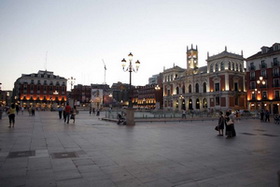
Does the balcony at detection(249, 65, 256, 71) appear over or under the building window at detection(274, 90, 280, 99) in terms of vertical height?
over

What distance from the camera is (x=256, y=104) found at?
158 ft

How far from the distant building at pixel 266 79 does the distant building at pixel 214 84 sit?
24.4 feet

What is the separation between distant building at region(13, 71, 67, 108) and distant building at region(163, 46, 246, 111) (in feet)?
161

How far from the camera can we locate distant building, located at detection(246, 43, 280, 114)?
4416 cm

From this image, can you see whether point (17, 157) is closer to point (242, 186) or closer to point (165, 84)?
point (242, 186)

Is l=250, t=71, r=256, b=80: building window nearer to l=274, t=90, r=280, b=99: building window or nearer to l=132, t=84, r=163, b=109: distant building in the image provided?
l=274, t=90, r=280, b=99: building window

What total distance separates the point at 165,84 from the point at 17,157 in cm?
7881

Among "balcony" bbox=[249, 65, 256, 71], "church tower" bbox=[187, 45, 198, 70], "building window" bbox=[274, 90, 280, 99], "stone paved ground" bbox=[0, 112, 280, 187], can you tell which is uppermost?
"church tower" bbox=[187, 45, 198, 70]

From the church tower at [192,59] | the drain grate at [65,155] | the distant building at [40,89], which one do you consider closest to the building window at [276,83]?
the church tower at [192,59]

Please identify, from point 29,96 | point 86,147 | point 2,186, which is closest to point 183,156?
point 86,147

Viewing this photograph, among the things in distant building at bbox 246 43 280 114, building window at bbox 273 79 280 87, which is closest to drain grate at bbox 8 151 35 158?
distant building at bbox 246 43 280 114

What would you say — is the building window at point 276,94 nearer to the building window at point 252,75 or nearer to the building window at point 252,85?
the building window at point 252,85

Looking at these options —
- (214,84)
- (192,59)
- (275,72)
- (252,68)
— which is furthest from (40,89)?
(275,72)

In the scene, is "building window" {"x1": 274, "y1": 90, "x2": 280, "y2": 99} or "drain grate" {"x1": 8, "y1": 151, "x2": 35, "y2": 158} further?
"building window" {"x1": 274, "y1": 90, "x2": 280, "y2": 99}
